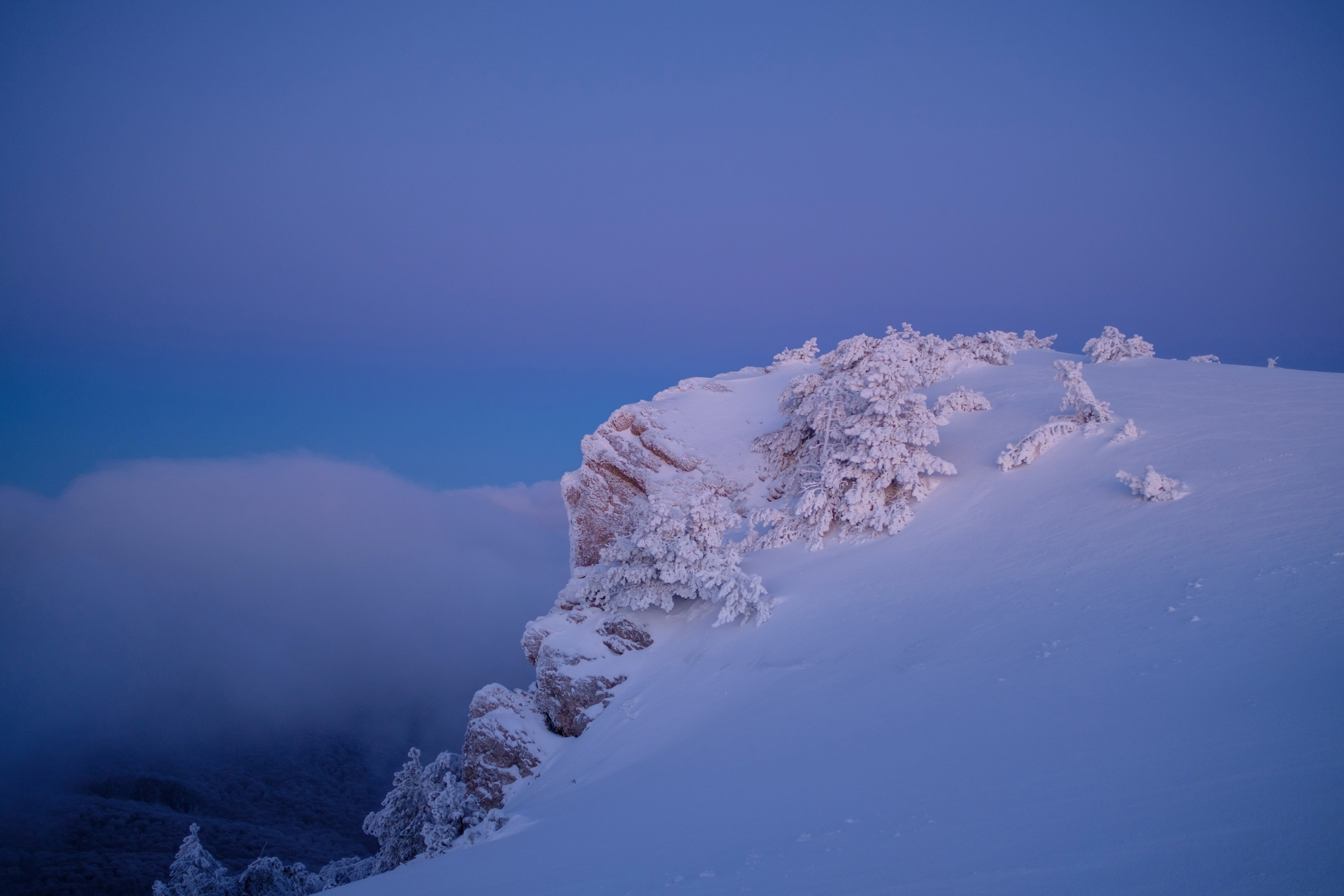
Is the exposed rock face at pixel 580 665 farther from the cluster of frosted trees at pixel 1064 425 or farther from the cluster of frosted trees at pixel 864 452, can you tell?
the cluster of frosted trees at pixel 1064 425

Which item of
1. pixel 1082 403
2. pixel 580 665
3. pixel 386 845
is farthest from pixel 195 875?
pixel 1082 403

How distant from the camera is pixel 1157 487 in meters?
10.7

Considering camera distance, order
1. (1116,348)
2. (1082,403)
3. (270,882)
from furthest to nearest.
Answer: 1. (1116,348)
2. (270,882)
3. (1082,403)

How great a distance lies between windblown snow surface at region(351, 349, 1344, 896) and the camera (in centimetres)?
403

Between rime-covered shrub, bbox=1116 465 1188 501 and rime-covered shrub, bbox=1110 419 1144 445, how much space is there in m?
2.53

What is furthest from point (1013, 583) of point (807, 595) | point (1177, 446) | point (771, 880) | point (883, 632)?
point (771, 880)

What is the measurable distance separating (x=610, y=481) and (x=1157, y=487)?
16.3 metres

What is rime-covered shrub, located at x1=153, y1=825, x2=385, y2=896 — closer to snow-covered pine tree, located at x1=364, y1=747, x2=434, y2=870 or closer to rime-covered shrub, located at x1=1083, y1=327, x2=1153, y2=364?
snow-covered pine tree, located at x1=364, y1=747, x2=434, y2=870

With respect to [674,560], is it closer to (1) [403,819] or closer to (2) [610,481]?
(2) [610,481]

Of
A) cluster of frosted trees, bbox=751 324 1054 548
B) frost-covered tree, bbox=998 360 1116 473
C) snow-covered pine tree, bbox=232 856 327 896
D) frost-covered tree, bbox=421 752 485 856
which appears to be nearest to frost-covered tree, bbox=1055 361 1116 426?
frost-covered tree, bbox=998 360 1116 473

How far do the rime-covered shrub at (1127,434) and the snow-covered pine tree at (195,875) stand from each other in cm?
2243

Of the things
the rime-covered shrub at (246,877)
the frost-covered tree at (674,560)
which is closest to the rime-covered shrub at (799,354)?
the frost-covered tree at (674,560)

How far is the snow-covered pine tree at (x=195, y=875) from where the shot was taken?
14805 millimetres

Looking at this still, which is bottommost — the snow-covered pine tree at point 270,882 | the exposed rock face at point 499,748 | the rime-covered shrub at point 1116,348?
the snow-covered pine tree at point 270,882
